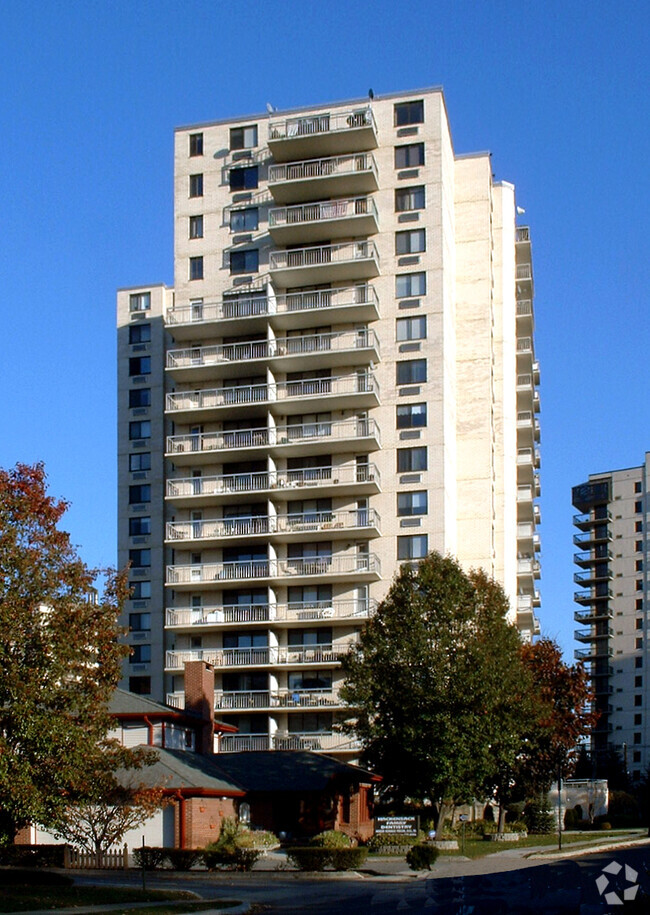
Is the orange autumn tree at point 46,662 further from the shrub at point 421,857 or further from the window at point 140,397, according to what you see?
the window at point 140,397

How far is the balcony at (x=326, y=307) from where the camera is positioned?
2857 inches

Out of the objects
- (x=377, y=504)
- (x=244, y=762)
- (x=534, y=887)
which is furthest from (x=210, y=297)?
(x=534, y=887)

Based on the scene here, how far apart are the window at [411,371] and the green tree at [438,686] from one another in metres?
19.0

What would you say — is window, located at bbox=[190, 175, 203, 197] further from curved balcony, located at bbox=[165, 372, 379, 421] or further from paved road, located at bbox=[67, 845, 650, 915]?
paved road, located at bbox=[67, 845, 650, 915]

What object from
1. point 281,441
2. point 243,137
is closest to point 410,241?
point 243,137

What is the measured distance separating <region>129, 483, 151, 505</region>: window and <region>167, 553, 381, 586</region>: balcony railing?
13530 mm

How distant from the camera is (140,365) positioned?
90.1m

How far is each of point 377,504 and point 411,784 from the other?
21.5 meters

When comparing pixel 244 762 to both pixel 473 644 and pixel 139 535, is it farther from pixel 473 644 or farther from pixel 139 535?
pixel 139 535

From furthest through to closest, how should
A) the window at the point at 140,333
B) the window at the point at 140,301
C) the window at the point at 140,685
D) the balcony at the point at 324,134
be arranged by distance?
the window at the point at 140,301 → the window at the point at 140,333 → the window at the point at 140,685 → the balcony at the point at 324,134

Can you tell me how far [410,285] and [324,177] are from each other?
800 cm

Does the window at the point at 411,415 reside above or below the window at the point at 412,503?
above

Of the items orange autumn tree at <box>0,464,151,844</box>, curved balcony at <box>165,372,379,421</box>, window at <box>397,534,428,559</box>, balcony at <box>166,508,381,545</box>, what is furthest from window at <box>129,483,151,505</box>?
orange autumn tree at <box>0,464,151,844</box>

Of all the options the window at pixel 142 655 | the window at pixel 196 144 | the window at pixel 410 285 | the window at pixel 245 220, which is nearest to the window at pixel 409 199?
the window at pixel 410 285
